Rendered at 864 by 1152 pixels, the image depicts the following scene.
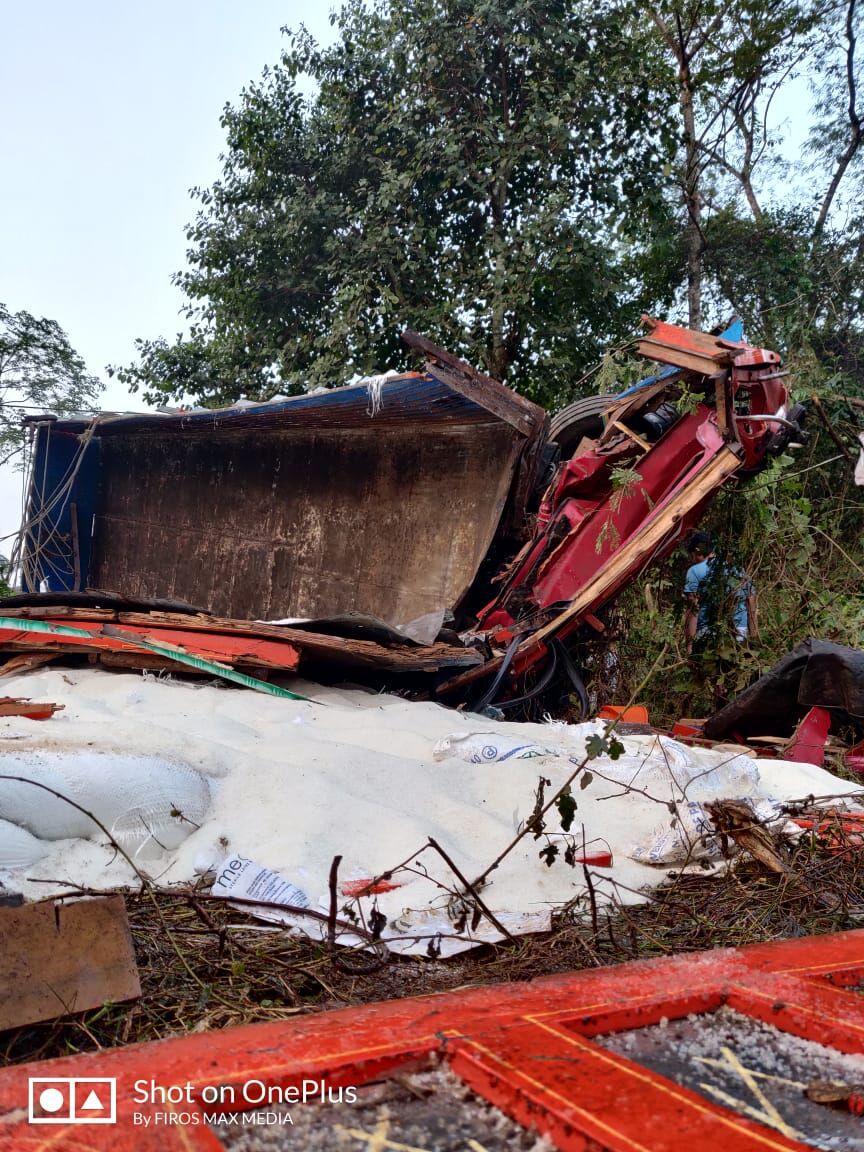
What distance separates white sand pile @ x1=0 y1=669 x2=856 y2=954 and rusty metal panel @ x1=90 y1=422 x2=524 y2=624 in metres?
2.95

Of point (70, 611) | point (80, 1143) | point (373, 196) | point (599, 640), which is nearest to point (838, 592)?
point (599, 640)

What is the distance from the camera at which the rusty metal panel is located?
7207mm

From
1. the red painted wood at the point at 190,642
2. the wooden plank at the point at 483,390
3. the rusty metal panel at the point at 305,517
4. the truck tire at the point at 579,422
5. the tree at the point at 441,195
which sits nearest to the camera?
the red painted wood at the point at 190,642

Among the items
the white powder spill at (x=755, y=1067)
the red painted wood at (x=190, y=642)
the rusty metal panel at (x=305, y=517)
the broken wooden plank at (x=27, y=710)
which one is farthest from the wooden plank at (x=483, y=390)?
the white powder spill at (x=755, y=1067)

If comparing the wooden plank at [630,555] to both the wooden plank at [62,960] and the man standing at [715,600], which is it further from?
the wooden plank at [62,960]

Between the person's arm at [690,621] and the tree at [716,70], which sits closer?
the person's arm at [690,621]

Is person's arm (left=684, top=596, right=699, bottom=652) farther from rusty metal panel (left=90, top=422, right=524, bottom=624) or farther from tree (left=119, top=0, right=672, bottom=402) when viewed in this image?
tree (left=119, top=0, right=672, bottom=402)

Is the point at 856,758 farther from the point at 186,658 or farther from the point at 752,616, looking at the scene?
the point at 186,658

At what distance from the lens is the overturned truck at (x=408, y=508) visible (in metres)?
5.59

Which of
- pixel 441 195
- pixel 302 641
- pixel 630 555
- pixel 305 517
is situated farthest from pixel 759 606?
pixel 441 195

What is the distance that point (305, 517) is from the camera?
27.7ft

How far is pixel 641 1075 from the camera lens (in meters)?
1.18

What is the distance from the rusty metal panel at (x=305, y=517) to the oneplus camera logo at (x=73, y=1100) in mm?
5757

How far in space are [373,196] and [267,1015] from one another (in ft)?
39.0
